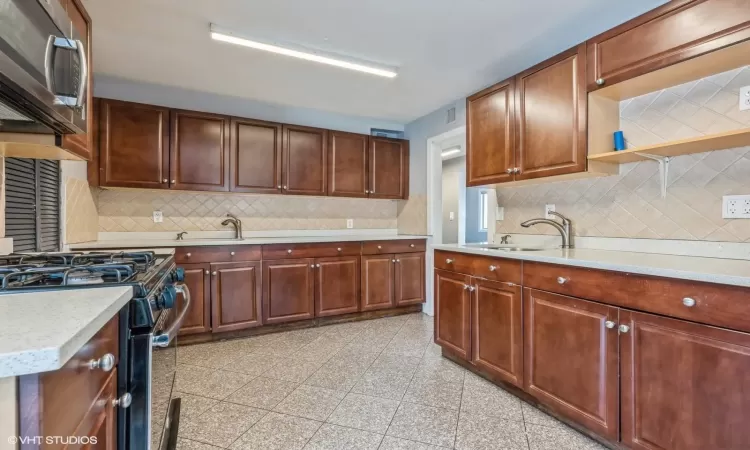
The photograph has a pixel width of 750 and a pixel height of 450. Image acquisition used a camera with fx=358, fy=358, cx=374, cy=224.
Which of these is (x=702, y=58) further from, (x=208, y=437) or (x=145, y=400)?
(x=208, y=437)

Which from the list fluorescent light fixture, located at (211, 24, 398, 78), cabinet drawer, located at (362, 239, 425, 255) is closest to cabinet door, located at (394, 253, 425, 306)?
cabinet drawer, located at (362, 239, 425, 255)

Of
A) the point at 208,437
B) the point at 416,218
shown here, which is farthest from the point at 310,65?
the point at 208,437

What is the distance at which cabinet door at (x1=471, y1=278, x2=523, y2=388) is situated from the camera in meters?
2.11

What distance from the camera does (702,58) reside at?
5.37 ft

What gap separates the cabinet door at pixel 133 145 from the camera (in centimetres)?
299

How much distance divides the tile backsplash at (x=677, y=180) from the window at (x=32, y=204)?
3425 mm

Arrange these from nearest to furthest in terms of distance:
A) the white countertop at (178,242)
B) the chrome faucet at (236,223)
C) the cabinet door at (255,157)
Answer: the white countertop at (178,242) < the cabinet door at (255,157) < the chrome faucet at (236,223)

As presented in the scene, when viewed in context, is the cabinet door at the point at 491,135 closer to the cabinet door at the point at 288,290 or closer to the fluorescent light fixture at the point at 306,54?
the fluorescent light fixture at the point at 306,54

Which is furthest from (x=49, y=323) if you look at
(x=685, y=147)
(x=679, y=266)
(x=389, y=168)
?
(x=389, y=168)

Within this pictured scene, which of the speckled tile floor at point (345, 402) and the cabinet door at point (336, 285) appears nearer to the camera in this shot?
the speckled tile floor at point (345, 402)

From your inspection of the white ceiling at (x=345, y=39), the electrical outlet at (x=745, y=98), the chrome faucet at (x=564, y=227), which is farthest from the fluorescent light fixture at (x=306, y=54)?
the electrical outlet at (x=745, y=98)

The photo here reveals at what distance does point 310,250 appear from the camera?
11.5 feet

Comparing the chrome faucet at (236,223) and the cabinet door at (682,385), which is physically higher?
the chrome faucet at (236,223)

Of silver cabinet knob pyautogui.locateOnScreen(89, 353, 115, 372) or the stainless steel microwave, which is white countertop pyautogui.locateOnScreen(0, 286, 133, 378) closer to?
silver cabinet knob pyautogui.locateOnScreen(89, 353, 115, 372)
